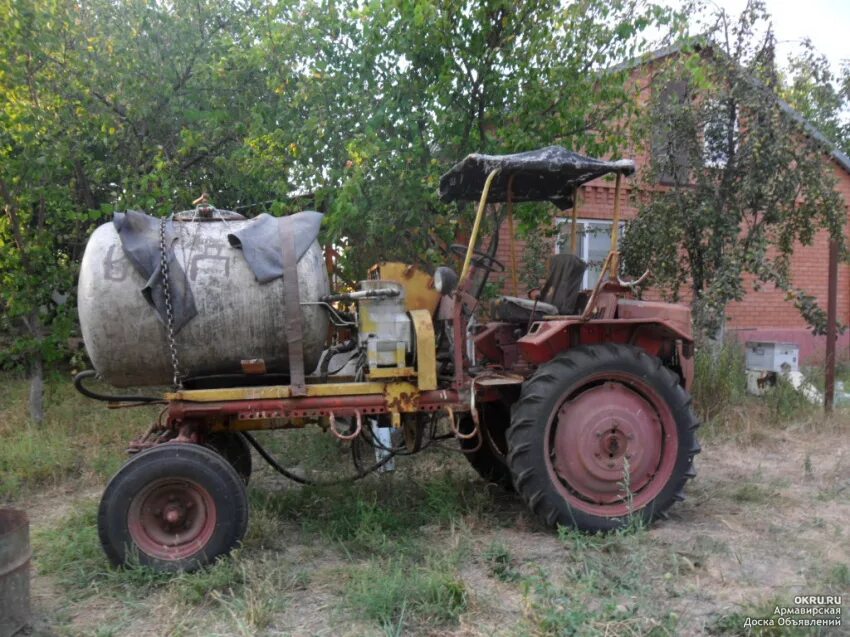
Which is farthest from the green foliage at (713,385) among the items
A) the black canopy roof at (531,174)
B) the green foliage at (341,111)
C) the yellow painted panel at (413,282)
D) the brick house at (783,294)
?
the yellow painted panel at (413,282)

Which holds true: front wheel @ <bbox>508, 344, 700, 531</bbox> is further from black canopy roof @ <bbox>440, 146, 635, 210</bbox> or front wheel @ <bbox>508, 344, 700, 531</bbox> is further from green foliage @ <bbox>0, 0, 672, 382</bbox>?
green foliage @ <bbox>0, 0, 672, 382</bbox>

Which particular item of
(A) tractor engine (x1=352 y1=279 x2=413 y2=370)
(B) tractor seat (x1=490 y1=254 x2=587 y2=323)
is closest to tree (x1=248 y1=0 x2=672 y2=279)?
(B) tractor seat (x1=490 y1=254 x2=587 y2=323)

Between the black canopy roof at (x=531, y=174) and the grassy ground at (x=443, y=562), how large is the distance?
2353 mm

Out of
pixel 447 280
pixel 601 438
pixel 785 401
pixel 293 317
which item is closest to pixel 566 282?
pixel 447 280

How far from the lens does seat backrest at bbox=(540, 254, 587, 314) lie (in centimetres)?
542

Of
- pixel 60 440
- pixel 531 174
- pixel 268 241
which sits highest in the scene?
pixel 531 174

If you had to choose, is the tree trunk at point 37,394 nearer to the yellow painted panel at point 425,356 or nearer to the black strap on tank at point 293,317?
the black strap on tank at point 293,317

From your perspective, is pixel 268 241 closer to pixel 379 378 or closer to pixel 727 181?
pixel 379 378

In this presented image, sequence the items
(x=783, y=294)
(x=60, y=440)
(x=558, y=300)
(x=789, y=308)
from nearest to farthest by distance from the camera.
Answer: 1. (x=558, y=300)
2. (x=60, y=440)
3. (x=783, y=294)
4. (x=789, y=308)

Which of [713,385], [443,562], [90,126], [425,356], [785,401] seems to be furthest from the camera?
[785,401]

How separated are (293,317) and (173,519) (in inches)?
Answer: 53.2

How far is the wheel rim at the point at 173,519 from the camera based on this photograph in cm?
413

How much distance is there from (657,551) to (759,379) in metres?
5.68

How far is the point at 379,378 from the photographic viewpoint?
14.9 feet
